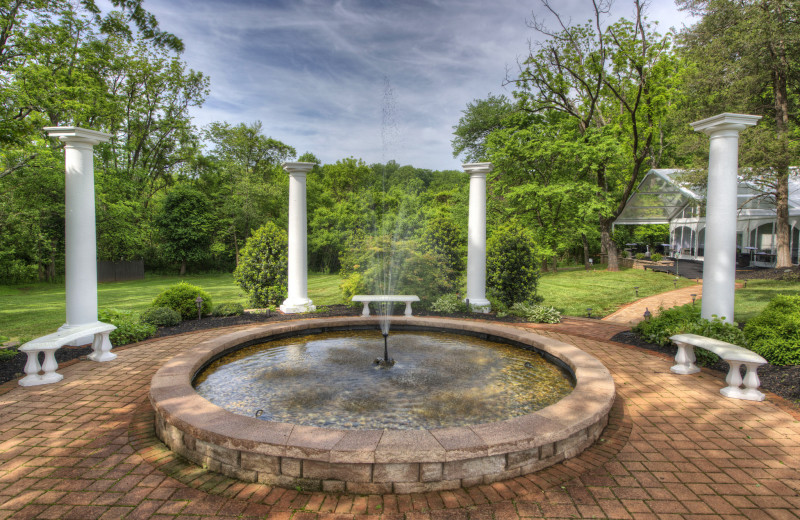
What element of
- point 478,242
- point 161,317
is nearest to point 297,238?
point 161,317

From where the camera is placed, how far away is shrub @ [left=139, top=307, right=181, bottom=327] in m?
8.05

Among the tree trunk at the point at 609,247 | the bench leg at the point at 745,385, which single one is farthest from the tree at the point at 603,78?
the bench leg at the point at 745,385

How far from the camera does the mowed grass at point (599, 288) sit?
1159 centimetres

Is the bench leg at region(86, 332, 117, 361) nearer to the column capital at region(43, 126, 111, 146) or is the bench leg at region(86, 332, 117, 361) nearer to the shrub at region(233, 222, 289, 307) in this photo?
the column capital at region(43, 126, 111, 146)

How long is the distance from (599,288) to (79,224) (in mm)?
15279

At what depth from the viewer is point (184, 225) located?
25188mm

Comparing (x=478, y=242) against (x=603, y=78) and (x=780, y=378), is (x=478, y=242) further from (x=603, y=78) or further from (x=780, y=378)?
(x=603, y=78)

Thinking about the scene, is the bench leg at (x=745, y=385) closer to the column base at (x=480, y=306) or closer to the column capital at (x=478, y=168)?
the column base at (x=480, y=306)

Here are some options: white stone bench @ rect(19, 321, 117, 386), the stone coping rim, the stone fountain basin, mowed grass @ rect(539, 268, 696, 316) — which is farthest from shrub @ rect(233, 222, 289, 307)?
mowed grass @ rect(539, 268, 696, 316)

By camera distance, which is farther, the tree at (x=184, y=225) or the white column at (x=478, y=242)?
the tree at (x=184, y=225)

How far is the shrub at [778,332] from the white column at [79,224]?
1033 centimetres

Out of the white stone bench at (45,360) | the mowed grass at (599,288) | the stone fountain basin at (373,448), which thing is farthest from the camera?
the mowed grass at (599,288)

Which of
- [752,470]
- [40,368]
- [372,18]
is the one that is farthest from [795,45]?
[40,368]

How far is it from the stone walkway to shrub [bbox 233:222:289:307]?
5.71m
